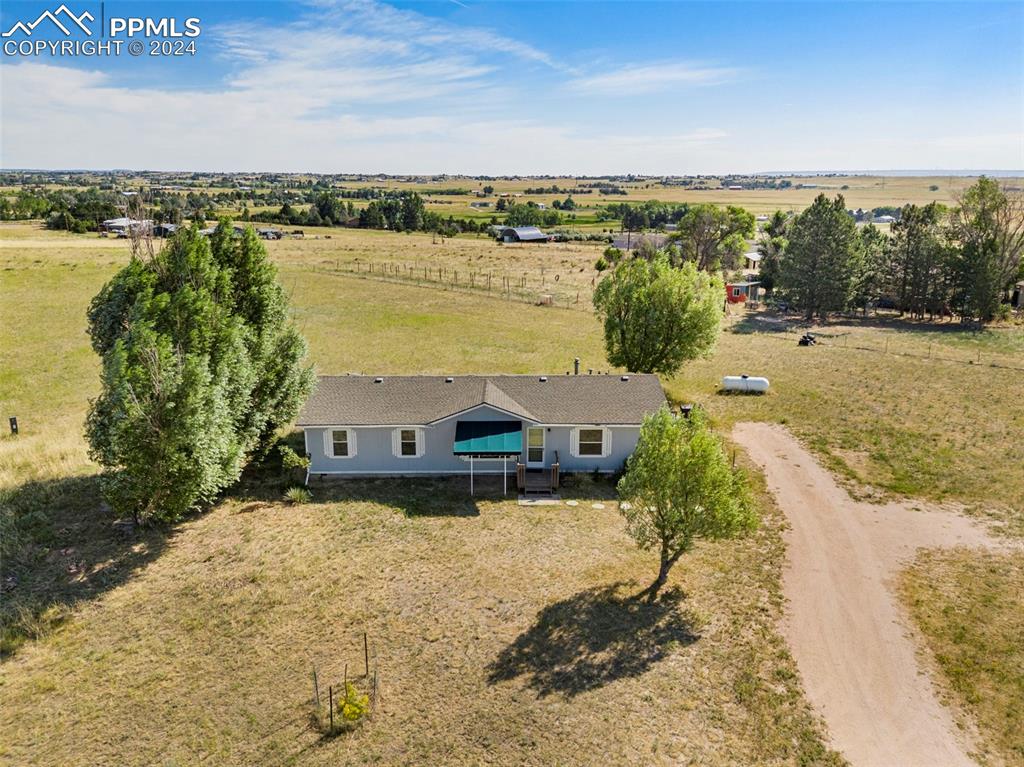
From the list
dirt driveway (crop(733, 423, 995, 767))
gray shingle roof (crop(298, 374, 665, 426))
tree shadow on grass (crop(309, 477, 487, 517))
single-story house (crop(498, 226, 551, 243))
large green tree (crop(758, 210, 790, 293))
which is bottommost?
dirt driveway (crop(733, 423, 995, 767))

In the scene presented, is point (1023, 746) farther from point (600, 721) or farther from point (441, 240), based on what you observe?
point (441, 240)

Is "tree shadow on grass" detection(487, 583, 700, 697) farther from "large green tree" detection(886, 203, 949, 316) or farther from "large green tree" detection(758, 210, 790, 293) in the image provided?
"large green tree" detection(758, 210, 790, 293)

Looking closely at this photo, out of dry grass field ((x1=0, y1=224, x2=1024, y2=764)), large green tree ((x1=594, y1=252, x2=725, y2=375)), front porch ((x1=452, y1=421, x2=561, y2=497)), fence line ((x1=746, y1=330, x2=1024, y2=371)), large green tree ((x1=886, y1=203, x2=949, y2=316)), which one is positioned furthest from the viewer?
large green tree ((x1=886, y1=203, x2=949, y2=316))

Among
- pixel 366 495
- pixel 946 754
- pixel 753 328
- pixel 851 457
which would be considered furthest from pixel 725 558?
pixel 753 328

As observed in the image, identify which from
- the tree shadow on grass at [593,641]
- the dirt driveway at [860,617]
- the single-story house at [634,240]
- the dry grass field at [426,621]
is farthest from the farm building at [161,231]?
the single-story house at [634,240]

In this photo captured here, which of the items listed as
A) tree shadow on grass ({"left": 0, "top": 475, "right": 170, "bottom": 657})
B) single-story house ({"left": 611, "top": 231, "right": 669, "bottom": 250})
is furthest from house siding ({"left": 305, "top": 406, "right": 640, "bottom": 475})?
single-story house ({"left": 611, "top": 231, "right": 669, "bottom": 250})

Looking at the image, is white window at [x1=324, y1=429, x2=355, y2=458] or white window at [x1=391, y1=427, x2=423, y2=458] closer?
white window at [x1=324, y1=429, x2=355, y2=458]
